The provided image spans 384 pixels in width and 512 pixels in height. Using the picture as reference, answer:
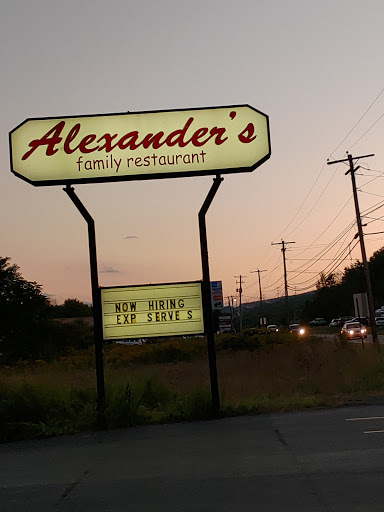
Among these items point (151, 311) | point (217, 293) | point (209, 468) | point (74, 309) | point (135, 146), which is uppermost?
point (74, 309)

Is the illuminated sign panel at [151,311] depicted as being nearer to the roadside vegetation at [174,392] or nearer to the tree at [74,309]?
the roadside vegetation at [174,392]

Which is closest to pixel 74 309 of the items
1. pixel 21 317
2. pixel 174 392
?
pixel 21 317

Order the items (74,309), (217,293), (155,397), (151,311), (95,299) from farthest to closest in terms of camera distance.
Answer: (74,309)
(217,293)
(155,397)
(151,311)
(95,299)

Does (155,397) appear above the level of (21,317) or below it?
below

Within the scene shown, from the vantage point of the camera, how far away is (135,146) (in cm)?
1238

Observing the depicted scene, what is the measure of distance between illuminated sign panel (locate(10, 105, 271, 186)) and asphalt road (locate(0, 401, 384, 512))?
15.6ft

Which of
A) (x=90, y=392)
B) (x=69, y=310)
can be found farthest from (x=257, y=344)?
(x=69, y=310)

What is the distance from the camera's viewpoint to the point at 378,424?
399 inches

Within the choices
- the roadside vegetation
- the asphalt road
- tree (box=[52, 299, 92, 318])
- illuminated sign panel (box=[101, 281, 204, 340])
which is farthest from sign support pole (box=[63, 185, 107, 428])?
tree (box=[52, 299, 92, 318])

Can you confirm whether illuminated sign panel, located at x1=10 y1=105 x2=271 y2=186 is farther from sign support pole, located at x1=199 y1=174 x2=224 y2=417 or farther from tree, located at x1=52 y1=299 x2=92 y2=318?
tree, located at x1=52 y1=299 x2=92 y2=318

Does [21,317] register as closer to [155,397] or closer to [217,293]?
[217,293]

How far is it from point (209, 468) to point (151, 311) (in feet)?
16.2

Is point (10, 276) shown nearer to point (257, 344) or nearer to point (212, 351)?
point (257, 344)

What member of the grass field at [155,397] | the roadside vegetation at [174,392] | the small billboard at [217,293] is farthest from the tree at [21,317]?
the grass field at [155,397]
